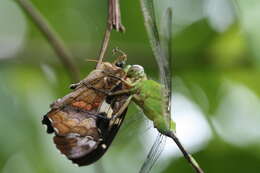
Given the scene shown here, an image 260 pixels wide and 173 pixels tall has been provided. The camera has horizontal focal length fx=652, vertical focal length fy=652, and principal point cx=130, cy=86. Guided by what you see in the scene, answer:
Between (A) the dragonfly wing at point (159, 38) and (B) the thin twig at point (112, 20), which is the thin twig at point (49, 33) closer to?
(A) the dragonfly wing at point (159, 38)

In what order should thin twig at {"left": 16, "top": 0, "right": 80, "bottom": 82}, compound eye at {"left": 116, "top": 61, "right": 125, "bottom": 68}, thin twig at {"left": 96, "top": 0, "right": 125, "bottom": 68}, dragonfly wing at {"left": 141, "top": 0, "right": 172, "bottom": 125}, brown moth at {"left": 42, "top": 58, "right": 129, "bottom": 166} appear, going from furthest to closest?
thin twig at {"left": 16, "top": 0, "right": 80, "bottom": 82}, compound eye at {"left": 116, "top": 61, "right": 125, "bottom": 68}, brown moth at {"left": 42, "top": 58, "right": 129, "bottom": 166}, dragonfly wing at {"left": 141, "top": 0, "right": 172, "bottom": 125}, thin twig at {"left": 96, "top": 0, "right": 125, "bottom": 68}

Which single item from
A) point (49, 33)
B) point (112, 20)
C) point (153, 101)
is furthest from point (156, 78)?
point (112, 20)

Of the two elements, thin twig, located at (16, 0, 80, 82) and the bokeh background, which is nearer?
thin twig, located at (16, 0, 80, 82)

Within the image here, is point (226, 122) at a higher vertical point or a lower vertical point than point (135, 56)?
lower

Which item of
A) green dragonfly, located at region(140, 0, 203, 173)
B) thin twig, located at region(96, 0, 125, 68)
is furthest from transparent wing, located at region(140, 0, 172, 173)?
thin twig, located at region(96, 0, 125, 68)

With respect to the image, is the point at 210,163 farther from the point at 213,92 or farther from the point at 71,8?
the point at 71,8

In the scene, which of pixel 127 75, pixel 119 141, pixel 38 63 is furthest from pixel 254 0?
pixel 38 63

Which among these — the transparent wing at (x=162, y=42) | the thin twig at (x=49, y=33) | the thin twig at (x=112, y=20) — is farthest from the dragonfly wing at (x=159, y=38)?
the thin twig at (x=49, y=33)

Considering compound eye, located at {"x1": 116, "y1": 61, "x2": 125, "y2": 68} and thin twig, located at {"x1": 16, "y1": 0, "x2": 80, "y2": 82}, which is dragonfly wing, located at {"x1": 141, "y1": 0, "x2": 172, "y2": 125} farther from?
thin twig, located at {"x1": 16, "y1": 0, "x2": 80, "y2": 82}
